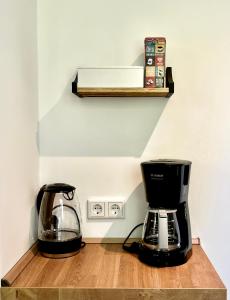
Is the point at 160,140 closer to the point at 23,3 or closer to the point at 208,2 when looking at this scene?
the point at 208,2

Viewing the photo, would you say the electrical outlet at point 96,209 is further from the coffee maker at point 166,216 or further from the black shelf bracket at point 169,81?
the black shelf bracket at point 169,81

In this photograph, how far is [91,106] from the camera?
4.95ft

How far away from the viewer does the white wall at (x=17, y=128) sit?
110cm

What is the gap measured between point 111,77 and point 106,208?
0.58 meters

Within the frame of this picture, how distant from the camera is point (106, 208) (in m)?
1.51

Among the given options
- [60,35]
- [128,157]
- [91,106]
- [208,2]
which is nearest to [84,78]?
[91,106]

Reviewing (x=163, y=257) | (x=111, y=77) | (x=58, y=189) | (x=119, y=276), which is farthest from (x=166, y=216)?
(x=111, y=77)

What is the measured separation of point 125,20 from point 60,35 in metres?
0.29

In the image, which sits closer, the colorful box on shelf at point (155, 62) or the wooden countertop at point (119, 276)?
the wooden countertop at point (119, 276)

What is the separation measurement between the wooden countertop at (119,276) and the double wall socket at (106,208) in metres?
0.18

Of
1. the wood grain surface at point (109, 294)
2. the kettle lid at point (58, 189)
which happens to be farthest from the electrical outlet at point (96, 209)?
the wood grain surface at point (109, 294)

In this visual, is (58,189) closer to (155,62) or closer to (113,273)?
(113,273)

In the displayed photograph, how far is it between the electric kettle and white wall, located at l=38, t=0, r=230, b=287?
0.09 m

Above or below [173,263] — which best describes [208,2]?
above
